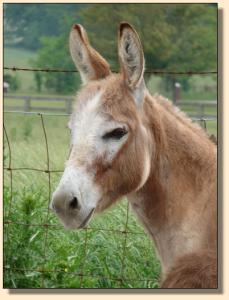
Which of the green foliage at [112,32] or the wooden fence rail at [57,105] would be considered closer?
the green foliage at [112,32]

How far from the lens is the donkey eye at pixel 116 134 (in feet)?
9.30

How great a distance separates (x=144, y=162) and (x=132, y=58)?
0.47 metres

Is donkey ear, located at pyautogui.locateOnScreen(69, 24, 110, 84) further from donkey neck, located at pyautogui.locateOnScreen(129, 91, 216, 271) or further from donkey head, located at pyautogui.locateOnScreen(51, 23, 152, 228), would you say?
donkey neck, located at pyautogui.locateOnScreen(129, 91, 216, 271)

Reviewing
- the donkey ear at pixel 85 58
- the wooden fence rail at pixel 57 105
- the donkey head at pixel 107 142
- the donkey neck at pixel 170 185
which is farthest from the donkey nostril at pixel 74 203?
the wooden fence rail at pixel 57 105

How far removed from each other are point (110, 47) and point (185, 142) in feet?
16.3

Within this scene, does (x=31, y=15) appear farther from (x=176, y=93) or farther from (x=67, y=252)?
(x=176, y=93)

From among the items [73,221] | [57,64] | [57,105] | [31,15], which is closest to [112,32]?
[31,15]

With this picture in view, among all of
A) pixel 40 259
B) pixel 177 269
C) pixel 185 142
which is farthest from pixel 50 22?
pixel 177 269

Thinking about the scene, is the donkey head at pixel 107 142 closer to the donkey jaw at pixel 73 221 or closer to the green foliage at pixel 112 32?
the donkey jaw at pixel 73 221

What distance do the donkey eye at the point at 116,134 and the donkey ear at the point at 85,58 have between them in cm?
35

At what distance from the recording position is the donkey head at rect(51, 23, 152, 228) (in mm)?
2729

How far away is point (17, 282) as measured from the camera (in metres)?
3.78

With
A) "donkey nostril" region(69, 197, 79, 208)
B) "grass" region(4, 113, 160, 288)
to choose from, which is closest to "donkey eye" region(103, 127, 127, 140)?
"donkey nostril" region(69, 197, 79, 208)
